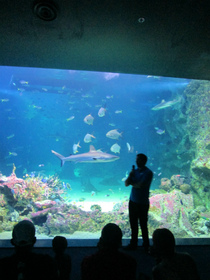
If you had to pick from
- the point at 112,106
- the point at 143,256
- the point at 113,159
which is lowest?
the point at 143,256

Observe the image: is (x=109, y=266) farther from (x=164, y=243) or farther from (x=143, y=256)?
(x=143, y=256)

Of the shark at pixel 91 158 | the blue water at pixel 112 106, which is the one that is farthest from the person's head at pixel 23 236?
the blue water at pixel 112 106

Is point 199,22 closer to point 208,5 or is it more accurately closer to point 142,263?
point 208,5

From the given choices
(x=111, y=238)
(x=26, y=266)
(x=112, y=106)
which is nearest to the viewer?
(x=26, y=266)

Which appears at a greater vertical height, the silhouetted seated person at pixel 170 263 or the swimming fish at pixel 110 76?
the swimming fish at pixel 110 76

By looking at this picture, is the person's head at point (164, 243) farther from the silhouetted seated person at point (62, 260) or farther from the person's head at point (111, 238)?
the silhouetted seated person at point (62, 260)

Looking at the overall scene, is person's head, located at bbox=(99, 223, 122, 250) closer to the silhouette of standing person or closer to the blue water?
the silhouette of standing person

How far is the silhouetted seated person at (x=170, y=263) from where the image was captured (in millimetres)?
1327

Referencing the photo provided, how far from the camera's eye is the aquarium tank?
634 centimetres

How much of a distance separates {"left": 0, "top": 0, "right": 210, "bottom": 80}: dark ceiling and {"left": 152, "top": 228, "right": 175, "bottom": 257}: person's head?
2.96 metres

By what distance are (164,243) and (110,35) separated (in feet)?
10.7

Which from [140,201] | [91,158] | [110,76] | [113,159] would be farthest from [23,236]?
[110,76]

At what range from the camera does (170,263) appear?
4.63 feet

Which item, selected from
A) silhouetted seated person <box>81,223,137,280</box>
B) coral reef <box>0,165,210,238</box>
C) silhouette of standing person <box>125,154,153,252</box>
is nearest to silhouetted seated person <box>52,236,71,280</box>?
silhouetted seated person <box>81,223,137,280</box>
